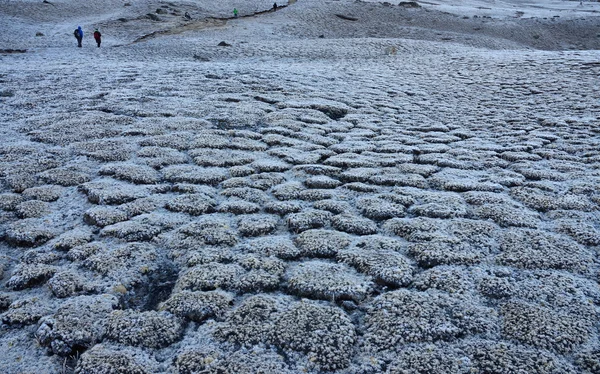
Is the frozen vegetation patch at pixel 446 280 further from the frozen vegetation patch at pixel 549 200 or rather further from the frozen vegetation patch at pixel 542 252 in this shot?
the frozen vegetation patch at pixel 549 200

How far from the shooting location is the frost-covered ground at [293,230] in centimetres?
189

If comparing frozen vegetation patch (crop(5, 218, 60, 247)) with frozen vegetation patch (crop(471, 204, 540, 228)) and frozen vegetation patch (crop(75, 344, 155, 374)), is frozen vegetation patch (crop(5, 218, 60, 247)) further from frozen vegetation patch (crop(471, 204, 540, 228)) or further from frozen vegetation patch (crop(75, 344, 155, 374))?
frozen vegetation patch (crop(471, 204, 540, 228))

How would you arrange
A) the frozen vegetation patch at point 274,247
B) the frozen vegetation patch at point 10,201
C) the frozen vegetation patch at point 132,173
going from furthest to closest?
the frozen vegetation patch at point 132,173 → the frozen vegetation patch at point 10,201 → the frozen vegetation patch at point 274,247

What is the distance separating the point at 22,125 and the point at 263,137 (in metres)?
3.30

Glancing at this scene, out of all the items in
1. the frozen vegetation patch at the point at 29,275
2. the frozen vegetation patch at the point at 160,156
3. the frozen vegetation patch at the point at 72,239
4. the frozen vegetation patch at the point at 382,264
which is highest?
the frozen vegetation patch at the point at 160,156

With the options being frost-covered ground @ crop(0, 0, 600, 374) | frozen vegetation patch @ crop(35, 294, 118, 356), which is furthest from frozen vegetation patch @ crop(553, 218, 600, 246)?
frozen vegetation patch @ crop(35, 294, 118, 356)

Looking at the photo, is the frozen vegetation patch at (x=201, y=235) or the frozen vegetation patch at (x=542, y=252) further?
the frozen vegetation patch at (x=201, y=235)

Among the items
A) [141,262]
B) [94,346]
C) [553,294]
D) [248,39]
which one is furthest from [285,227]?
[248,39]

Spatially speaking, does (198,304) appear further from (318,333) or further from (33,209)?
(33,209)

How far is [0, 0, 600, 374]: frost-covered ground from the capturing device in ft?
6.22

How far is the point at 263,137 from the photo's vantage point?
→ 16.7 ft

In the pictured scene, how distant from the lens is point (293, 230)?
295 centimetres

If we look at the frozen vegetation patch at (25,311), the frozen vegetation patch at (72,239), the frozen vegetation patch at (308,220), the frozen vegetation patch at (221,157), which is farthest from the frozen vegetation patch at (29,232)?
the frozen vegetation patch at (308,220)

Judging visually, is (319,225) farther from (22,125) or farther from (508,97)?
(508,97)
